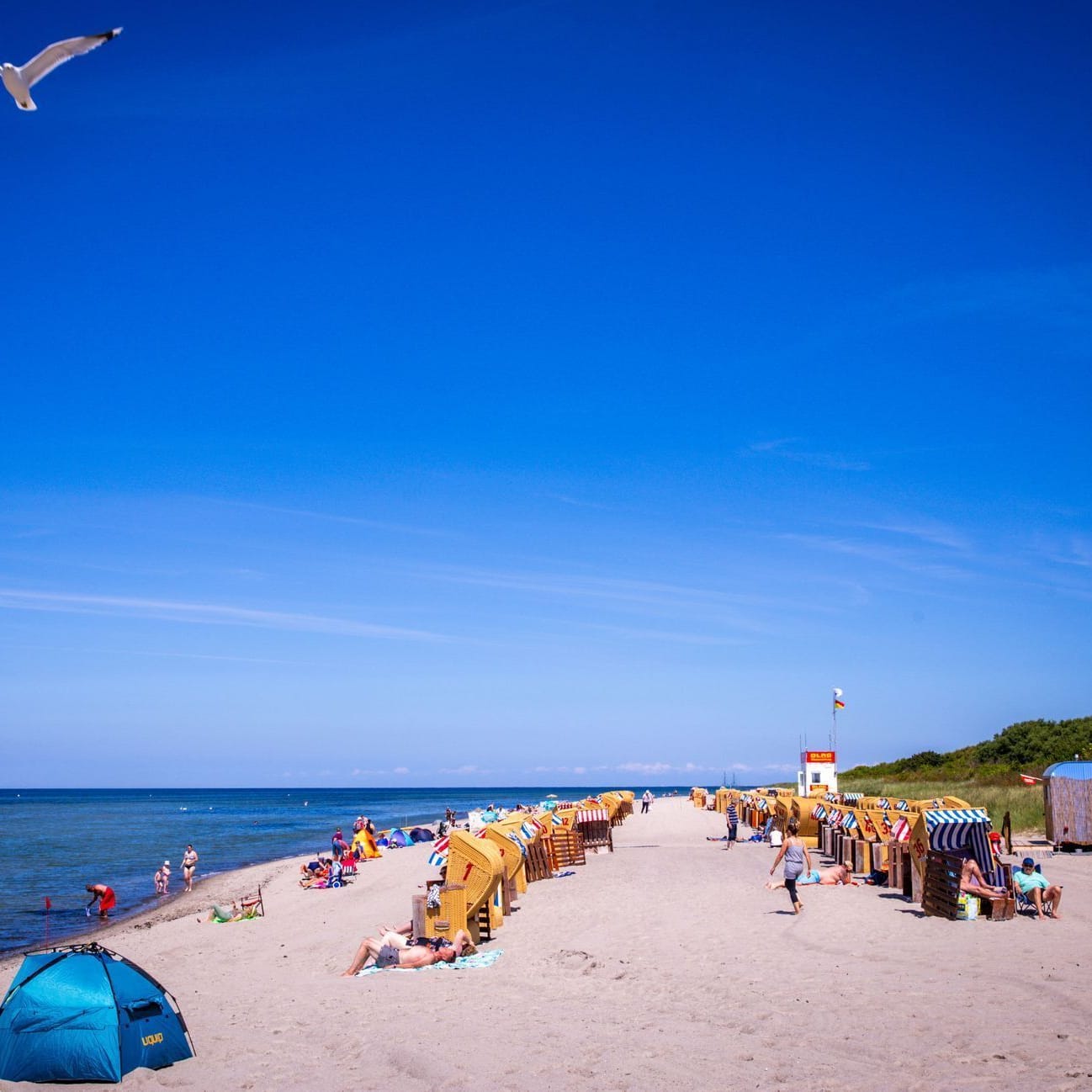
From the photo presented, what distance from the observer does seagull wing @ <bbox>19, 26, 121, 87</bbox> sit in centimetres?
714

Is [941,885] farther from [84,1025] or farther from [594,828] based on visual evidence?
[594,828]

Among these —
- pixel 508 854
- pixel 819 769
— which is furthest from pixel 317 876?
pixel 819 769

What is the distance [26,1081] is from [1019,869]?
12.4m

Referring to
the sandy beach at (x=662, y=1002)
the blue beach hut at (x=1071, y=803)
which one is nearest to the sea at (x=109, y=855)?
the sandy beach at (x=662, y=1002)

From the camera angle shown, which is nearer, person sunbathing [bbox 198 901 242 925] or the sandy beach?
the sandy beach

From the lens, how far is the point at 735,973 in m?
10.3

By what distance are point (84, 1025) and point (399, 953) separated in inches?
150

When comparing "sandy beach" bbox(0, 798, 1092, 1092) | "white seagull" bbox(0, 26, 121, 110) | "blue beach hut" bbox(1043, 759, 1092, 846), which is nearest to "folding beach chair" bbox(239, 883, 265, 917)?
"sandy beach" bbox(0, 798, 1092, 1092)

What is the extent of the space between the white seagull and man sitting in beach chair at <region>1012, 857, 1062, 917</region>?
1399 centimetres

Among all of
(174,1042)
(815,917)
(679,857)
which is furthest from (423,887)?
(174,1042)

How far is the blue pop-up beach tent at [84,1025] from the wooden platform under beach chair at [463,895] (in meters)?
3.94

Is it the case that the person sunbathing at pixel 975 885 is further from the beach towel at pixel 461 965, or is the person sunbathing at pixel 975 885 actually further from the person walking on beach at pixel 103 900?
the person walking on beach at pixel 103 900

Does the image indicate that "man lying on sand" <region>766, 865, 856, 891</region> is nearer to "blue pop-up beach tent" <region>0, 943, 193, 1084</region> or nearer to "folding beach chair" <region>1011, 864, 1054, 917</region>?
"folding beach chair" <region>1011, 864, 1054, 917</region>

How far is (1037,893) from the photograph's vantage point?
13320 mm
